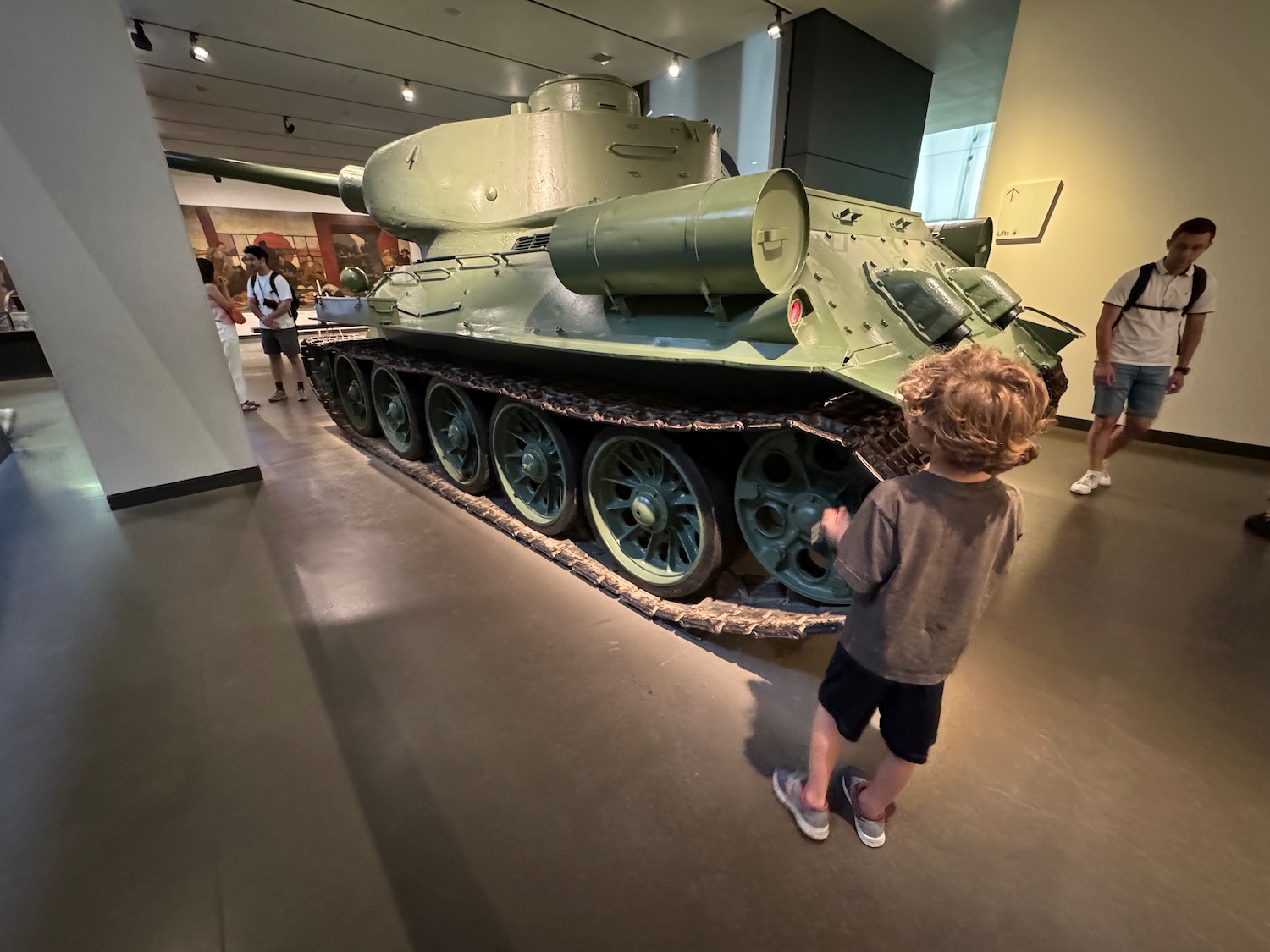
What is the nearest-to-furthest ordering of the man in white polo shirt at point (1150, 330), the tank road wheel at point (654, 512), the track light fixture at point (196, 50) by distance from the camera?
the tank road wheel at point (654, 512) → the man in white polo shirt at point (1150, 330) → the track light fixture at point (196, 50)

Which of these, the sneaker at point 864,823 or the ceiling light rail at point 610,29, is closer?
the sneaker at point 864,823

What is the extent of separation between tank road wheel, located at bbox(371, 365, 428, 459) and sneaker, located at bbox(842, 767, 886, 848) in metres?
4.13

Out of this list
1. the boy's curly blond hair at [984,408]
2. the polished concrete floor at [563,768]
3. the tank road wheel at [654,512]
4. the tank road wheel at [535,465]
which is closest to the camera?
the boy's curly blond hair at [984,408]

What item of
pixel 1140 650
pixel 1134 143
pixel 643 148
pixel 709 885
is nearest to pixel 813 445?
pixel 709 885

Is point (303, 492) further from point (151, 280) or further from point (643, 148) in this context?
point (643, 148)

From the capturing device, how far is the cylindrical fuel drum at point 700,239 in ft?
6.63

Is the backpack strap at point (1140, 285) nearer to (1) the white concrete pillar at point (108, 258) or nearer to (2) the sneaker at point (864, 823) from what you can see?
(2) the sneaker at point (864, 823)

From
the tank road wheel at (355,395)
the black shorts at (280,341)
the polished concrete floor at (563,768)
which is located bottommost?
the polished concrete floor at (563,768)

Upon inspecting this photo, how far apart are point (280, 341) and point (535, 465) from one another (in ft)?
19.8

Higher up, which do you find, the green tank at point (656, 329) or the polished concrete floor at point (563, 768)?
the green tank at point (656, 329)

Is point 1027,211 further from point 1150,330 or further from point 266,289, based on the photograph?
point 266,289

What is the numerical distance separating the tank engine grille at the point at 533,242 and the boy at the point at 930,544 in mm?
2576

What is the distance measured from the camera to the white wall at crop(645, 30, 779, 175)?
6980 mm

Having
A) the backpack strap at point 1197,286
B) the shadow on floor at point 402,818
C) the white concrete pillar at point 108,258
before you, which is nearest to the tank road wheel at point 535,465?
the shadow on floor at point 402,818
